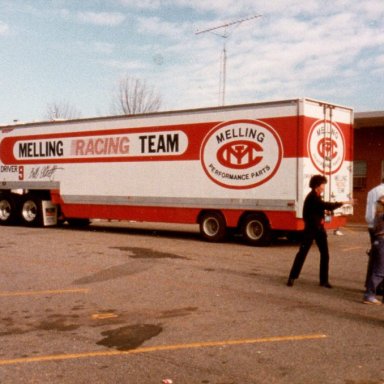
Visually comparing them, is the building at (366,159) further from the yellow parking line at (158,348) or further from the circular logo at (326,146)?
the yellow parking line at (158,348)

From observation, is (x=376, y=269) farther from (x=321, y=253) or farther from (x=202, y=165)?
(x=202, y=165)

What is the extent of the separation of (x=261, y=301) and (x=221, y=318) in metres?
1.24

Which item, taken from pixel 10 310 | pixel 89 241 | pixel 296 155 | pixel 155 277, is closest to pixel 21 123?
pixel 89 241

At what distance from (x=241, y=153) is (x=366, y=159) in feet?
38.8

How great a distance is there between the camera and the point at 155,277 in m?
10.4

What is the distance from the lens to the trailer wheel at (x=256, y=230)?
49.4 ft

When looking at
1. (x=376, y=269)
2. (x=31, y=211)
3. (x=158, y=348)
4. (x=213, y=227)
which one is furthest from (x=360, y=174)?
(x=158, y=348)

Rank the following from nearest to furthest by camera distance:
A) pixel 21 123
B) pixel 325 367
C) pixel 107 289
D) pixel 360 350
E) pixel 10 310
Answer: pixel 325 367 < pixel 360 350 < pixel 10 310 < pixel 107 289 < pixel 21 123

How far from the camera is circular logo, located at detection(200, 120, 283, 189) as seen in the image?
14859 mm

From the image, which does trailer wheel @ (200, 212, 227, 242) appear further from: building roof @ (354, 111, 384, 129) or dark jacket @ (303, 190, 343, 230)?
building roof @ (354, 111, 384, 129)

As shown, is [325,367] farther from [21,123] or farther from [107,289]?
[21,123]

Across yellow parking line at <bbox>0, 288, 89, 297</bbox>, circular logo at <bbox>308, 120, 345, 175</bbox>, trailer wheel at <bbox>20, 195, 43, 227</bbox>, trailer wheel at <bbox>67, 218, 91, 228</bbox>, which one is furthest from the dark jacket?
trailer wheel at <bbox>67, 218, 91, 228</bbox>

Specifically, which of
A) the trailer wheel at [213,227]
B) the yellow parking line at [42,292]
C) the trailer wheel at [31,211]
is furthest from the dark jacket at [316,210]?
the trailer wheel at [31,211]

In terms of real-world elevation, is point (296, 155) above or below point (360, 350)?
above
